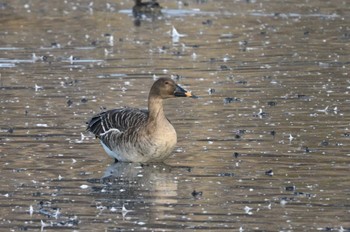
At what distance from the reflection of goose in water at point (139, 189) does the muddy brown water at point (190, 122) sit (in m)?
0.02

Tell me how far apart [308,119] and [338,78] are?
4.41 m

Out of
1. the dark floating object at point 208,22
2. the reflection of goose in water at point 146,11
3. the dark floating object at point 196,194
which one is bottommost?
the reflection of goose in water at point 146,11

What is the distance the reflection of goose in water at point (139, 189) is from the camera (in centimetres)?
1351

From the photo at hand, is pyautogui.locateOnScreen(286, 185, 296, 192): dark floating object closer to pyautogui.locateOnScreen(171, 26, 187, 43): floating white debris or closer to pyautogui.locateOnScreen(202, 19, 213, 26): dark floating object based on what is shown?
pyautogui.locateOnScreen(171, 26, 187, 43): floating white debris

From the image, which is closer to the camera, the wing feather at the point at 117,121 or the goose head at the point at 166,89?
the wing feather at the point at 117,121

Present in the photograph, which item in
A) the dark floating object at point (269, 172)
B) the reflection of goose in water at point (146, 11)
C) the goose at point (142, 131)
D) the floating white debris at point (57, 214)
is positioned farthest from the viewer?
the reflection of goose in water at point (146, 11)

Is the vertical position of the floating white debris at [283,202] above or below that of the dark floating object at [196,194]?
above

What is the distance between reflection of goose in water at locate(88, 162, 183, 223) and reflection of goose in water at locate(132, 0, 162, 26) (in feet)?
66.2

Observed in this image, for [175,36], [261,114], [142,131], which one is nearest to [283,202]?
[142,131]

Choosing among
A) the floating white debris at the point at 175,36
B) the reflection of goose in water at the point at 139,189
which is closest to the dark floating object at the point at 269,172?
the reflection of goose in water at the point at 139,189

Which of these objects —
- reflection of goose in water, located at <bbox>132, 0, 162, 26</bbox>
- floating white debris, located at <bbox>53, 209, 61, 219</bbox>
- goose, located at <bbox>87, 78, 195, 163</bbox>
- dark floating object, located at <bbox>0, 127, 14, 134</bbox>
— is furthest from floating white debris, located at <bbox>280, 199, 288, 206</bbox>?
reflection of goose in water, located at <bbox>132, 0, 162, 26</bbox>

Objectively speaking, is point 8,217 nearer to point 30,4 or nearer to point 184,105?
point 184,105

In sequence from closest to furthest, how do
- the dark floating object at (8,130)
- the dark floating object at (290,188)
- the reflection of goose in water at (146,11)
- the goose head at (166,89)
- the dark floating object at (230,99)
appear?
the dark floating object at (290,188) → the goose head at (166,89) → the dark floating object at (8,130) → the dark floating object at (230,99) → the reflection of goose in water at (146,11)

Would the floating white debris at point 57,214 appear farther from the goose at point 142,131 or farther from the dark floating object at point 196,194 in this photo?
the goose at point 142,131
